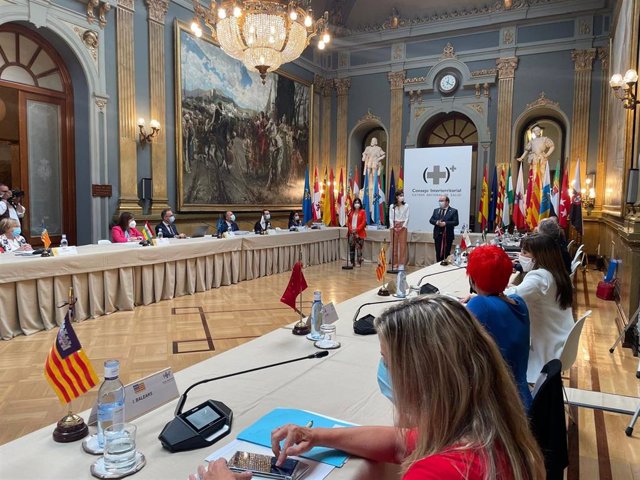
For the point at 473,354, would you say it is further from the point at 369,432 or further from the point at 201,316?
the point at 201,316

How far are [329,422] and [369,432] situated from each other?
180 millimetres

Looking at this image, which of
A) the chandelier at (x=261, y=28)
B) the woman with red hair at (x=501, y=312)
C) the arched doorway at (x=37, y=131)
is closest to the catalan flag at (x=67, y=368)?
the woman with red hair at (x=501, y=312)

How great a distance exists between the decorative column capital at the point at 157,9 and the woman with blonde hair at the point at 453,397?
981 cm

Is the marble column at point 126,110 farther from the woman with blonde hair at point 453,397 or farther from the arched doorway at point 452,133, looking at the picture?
the woman with blonde hair at point 453,397

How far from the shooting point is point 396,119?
13.5 m

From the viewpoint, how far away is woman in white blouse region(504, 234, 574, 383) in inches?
116

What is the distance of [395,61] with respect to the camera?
13391 millimetres

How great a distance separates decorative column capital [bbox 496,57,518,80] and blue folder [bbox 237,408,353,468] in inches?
494

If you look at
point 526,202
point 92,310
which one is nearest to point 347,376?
point 92,310

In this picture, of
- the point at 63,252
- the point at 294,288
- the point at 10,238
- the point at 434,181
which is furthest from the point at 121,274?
the point at 434,181

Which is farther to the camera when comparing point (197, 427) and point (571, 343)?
point (571, 343)

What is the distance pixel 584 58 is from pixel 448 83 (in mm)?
3248

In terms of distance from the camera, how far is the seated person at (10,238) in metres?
5.59

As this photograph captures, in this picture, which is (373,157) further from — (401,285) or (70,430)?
(70,430)
